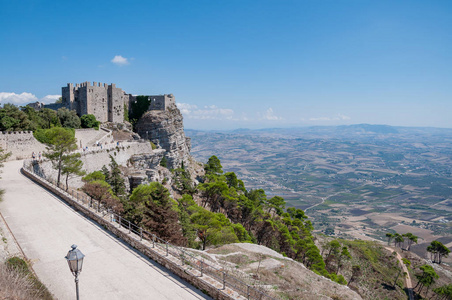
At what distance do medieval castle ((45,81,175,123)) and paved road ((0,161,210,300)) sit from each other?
104ft

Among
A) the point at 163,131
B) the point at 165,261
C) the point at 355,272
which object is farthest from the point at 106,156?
the point at 355,272

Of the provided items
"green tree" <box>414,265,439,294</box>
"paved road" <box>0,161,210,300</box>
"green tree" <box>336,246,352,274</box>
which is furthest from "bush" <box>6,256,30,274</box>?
"green tree" <box>414,265,439,294</box>

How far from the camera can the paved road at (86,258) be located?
30.3ft

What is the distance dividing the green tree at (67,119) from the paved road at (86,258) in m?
27.9

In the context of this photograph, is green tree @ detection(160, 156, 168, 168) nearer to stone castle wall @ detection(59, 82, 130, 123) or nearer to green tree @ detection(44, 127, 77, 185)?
stone castle wall @ detection(59, 82, 130, 123)

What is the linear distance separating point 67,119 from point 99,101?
6477 mm

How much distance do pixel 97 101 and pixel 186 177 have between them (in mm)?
20391

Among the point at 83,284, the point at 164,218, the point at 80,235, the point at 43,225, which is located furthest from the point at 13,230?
the point at 164,218

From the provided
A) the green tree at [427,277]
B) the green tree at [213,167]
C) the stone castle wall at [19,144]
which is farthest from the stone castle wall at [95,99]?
the green tree at [427,277]

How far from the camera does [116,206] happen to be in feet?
67.4

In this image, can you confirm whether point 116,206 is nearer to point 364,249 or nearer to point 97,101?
point 97,101

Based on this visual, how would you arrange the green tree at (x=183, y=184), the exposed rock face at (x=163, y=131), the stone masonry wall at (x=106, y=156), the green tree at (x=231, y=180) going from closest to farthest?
the stone masonry wall at (x=106, y=156) → the green tree at (x=183, y=184) → the exposed rock face at (x=163, y=131) → the green tree at (x=231, y=180)

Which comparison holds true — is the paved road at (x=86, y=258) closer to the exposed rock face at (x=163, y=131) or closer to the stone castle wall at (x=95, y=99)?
the stone castle wall at (x=95, y=99)

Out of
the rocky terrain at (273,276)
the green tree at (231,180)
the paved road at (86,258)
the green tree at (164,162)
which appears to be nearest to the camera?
the paved road at (86,258)
